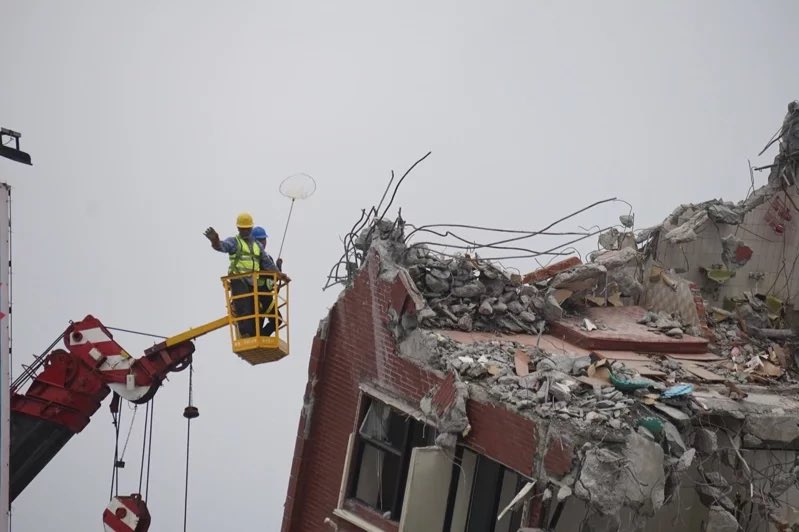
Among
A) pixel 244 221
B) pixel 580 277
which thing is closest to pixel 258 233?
pixel 244 221

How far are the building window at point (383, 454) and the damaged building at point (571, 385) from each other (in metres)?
0.02

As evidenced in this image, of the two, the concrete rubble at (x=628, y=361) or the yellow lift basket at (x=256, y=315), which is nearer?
the concrete rubble at (x=628, y=361)

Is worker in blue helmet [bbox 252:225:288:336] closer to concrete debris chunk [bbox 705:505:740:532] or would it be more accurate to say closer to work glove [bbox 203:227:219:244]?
work glove [bbox 203:227:219:244]

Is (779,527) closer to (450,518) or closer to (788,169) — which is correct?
(450,518)

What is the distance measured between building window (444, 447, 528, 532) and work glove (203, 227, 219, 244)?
3.85 meters

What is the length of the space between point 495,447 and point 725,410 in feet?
7.69

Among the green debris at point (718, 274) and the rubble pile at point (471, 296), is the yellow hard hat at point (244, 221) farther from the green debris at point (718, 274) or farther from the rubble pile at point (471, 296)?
the green debris at point (718, 274)

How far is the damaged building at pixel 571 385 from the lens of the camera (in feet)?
27.5

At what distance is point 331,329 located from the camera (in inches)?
454

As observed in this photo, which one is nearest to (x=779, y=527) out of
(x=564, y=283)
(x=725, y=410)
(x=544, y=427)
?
(x=725, y=410)

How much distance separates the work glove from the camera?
1047 centimetres

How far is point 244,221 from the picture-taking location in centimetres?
1116

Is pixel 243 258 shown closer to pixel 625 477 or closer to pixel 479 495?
pixel 479 495

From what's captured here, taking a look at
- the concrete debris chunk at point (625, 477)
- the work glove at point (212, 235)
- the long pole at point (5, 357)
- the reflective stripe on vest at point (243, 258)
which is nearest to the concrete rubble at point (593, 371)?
the concrete debris chunk at point (625, 477)
